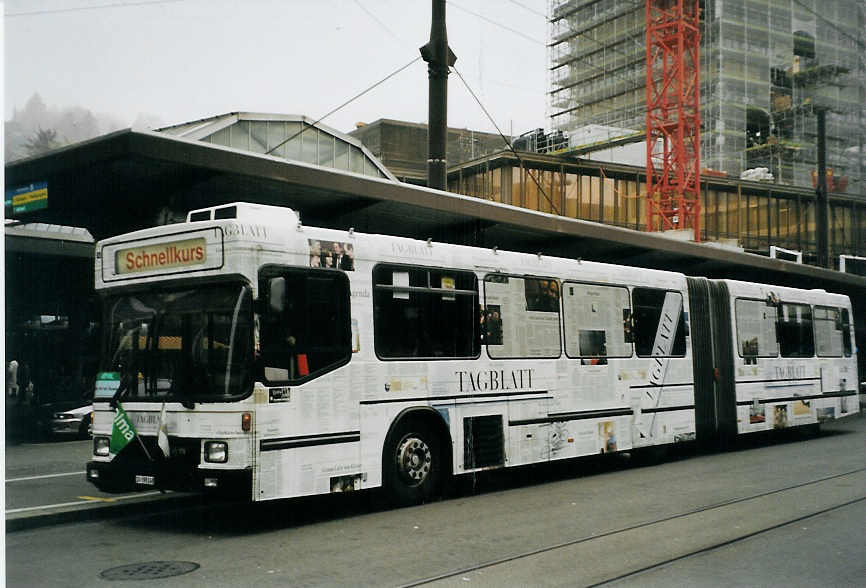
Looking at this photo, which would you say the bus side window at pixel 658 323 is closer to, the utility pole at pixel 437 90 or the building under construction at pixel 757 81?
the utility pole at pixel 437 90

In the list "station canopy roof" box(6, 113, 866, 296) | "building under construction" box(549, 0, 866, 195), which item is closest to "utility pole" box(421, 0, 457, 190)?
"station canopy roof" box(6, 113, 866, 296)

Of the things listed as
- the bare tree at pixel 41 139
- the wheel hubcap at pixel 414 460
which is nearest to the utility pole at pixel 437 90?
the wheel hubcap at pixel 414 460

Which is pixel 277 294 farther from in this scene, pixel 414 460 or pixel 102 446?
pixel 414 460

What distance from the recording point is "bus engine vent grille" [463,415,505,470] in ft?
38.4

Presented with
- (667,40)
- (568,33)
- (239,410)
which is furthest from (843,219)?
(239,410)

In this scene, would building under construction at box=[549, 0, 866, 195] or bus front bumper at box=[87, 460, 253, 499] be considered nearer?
bus front bumper at box=[87, 460, 253, 499]

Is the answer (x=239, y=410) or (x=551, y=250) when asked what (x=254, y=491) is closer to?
(x=239, y=410)

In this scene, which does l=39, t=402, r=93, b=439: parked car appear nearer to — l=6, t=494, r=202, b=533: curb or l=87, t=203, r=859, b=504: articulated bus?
l=6, t=494, r=202, b=533: curb

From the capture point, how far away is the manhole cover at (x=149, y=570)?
24.5 feet

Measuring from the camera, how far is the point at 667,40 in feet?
178

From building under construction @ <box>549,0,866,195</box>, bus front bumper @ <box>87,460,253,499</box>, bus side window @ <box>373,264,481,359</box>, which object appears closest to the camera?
bus front bumper @ <box>87,460,253,499</box>

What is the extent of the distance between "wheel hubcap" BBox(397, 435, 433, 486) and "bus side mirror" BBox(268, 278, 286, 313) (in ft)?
7.82

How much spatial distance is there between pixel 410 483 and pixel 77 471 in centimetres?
673

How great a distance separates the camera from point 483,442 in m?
11.9
